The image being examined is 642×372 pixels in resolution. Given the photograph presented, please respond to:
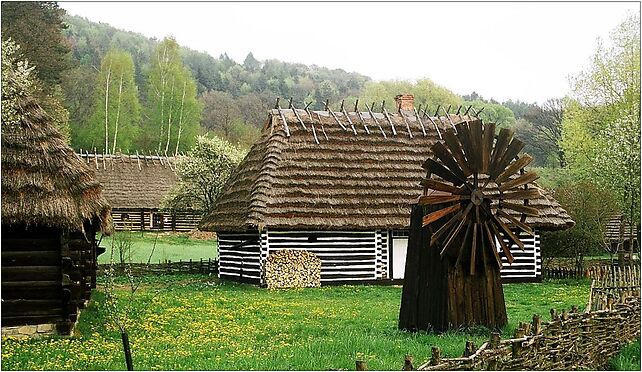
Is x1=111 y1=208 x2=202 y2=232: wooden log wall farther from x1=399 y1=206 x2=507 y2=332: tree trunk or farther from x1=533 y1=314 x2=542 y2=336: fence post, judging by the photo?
x1=533 y1=314 x2=542 y2=336: fence post

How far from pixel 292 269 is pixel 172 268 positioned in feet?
19.8

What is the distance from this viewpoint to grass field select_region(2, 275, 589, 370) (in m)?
10.6

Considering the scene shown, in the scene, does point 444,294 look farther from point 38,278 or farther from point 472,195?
point 38,278

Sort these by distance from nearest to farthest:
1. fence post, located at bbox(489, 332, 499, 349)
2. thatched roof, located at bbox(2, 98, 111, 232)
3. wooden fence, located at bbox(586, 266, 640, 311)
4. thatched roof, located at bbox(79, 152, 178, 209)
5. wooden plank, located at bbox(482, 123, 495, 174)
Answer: fence post, located at bbox(489, 332, 499, 349)
thatched roof, located at bbox(2, 98, 111, 232)
wooden fence, located at bbox(586, 266, 640, 311)
wooden plank, located at bbox(482, 123, 495, 174)
thatched roof, located at bbox(79, 152, 178, 209)

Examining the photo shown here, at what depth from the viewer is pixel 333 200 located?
75.3 ft

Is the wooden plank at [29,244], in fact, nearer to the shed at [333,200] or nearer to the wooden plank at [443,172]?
the wooden plank at [443,172]

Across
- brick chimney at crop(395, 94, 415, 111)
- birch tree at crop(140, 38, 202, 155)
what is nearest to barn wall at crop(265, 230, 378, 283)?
brick chimney at crop(395, 94, 415, 111)

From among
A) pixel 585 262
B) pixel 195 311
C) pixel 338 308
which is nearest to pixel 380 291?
pixel 338 308

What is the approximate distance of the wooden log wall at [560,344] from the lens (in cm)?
870

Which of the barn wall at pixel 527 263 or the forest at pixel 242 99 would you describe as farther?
the forest at pixel 242 99

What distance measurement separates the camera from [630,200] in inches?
1054

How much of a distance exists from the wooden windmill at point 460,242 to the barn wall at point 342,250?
30.6 ft

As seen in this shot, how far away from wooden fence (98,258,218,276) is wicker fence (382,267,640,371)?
52.7 ft

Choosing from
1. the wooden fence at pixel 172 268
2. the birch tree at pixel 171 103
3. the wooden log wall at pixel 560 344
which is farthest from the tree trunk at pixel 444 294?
the birch tree at pixel 171 103
